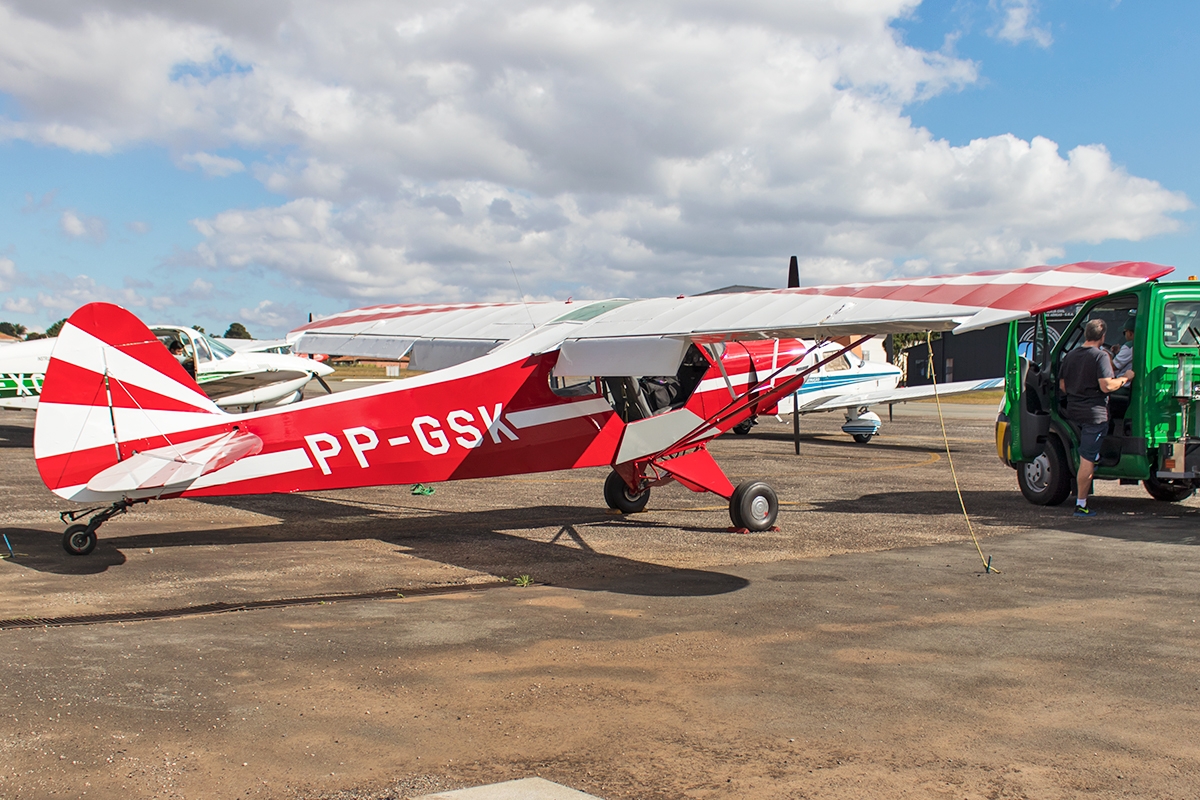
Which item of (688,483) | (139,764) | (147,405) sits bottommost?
(139,764)

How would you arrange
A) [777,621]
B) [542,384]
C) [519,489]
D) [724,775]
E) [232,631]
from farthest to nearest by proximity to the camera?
[519,489] → [542,384] → [777,621] → [232,631] → [724,775]

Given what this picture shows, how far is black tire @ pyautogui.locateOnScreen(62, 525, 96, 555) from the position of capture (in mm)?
7699

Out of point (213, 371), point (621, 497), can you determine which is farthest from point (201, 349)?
point (621, 497)

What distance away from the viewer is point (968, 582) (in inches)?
287

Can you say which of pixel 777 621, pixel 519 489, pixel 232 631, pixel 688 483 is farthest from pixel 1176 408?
pixel 232 631

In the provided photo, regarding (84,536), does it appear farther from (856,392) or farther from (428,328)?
(856,392)

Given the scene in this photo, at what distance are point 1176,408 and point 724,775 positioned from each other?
8455 mm

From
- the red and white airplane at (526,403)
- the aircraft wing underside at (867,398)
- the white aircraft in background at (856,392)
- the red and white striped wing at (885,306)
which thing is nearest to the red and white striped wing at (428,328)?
the red and white airplane at (526,403)

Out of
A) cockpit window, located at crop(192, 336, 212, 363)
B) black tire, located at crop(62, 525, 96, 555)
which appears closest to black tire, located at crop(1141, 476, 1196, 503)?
black tire, located at crop(62, 525, 96, 555)

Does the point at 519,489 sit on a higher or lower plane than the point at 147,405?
lower

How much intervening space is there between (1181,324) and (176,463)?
10.0 meters

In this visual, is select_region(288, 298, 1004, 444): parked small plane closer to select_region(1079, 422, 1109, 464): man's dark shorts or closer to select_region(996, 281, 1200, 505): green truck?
select_region(996, 281, 1200, 505): green truck

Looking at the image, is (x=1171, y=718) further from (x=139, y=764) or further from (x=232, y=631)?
(x=232, y=631)

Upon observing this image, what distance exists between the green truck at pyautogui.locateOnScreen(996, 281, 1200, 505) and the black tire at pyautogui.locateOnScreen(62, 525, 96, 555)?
973 cm
